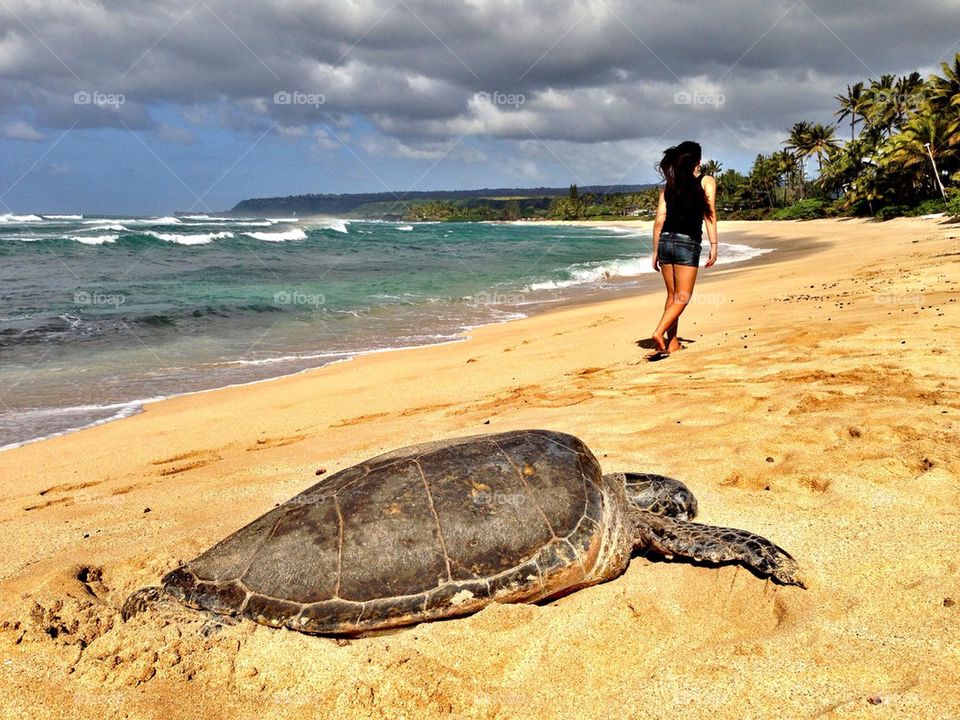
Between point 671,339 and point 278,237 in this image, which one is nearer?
point 671,339

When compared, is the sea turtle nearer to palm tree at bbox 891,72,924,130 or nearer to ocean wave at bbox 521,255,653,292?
ocean wave at bbox 521,255,653,292

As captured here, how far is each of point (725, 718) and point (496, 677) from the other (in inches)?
31.5

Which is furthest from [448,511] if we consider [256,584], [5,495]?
[5,495]

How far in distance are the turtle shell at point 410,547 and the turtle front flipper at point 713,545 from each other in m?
0.32

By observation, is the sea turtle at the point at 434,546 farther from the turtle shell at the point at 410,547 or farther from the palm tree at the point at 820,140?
the palm tree at the point at 820,140

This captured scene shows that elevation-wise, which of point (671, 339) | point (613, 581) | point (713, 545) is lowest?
point (613, 581)

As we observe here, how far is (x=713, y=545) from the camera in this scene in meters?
2.72

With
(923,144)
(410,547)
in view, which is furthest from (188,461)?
(923,144)

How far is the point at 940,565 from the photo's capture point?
2.48m

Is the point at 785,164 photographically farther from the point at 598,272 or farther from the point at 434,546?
the point at 434,546

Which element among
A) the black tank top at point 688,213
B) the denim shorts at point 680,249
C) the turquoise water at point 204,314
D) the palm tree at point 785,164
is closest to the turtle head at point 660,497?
the black tank top at point 688,213

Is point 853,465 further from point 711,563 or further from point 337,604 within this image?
point 337,604

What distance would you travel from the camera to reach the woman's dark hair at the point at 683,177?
6.02m

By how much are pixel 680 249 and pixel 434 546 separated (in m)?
5.05
